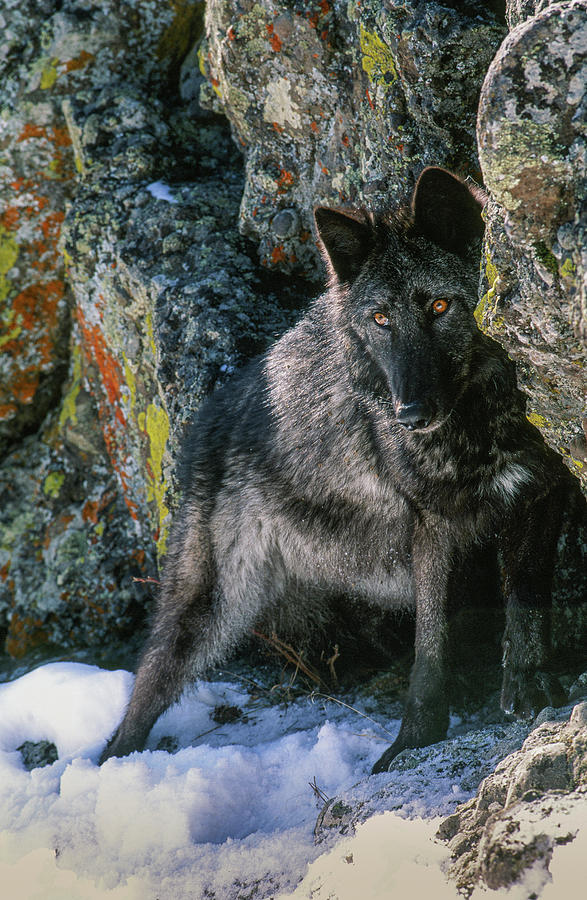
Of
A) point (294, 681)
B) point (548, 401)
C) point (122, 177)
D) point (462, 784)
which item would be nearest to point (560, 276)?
point (548, 401)

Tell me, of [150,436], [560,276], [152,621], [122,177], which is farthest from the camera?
[122,177]

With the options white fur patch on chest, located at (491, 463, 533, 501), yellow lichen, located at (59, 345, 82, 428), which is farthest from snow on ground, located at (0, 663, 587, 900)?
yellow lichen, located at (59, 345, 82, 428)

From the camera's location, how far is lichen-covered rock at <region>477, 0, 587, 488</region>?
219 centimetres

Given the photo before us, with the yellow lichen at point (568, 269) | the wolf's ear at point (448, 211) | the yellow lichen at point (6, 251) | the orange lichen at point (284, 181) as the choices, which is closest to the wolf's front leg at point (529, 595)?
the wolf's ear at point (448, 211)

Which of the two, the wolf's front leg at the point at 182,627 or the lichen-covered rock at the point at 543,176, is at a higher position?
the lichen-covered rock at the point at 543,176

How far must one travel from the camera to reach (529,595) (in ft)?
12.0

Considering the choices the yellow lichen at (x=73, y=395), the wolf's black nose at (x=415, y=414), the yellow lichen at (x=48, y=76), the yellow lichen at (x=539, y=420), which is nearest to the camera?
the yellow lichen at (x=539, y=420)

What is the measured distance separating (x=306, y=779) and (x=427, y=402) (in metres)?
1.79

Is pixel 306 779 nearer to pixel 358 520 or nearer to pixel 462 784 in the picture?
pixel 462 784

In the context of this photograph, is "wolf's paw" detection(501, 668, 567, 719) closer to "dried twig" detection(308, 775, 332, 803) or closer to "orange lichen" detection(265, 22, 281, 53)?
"dried twig" detection(308, 775, 332, 803)

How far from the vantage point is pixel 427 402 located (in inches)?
124

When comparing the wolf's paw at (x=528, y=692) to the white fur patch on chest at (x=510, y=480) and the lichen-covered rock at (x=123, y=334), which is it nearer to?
the white fur patch on chest at (x=510, y=480)

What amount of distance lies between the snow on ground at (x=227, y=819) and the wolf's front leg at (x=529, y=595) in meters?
0.77

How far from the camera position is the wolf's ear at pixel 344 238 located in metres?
3.56
